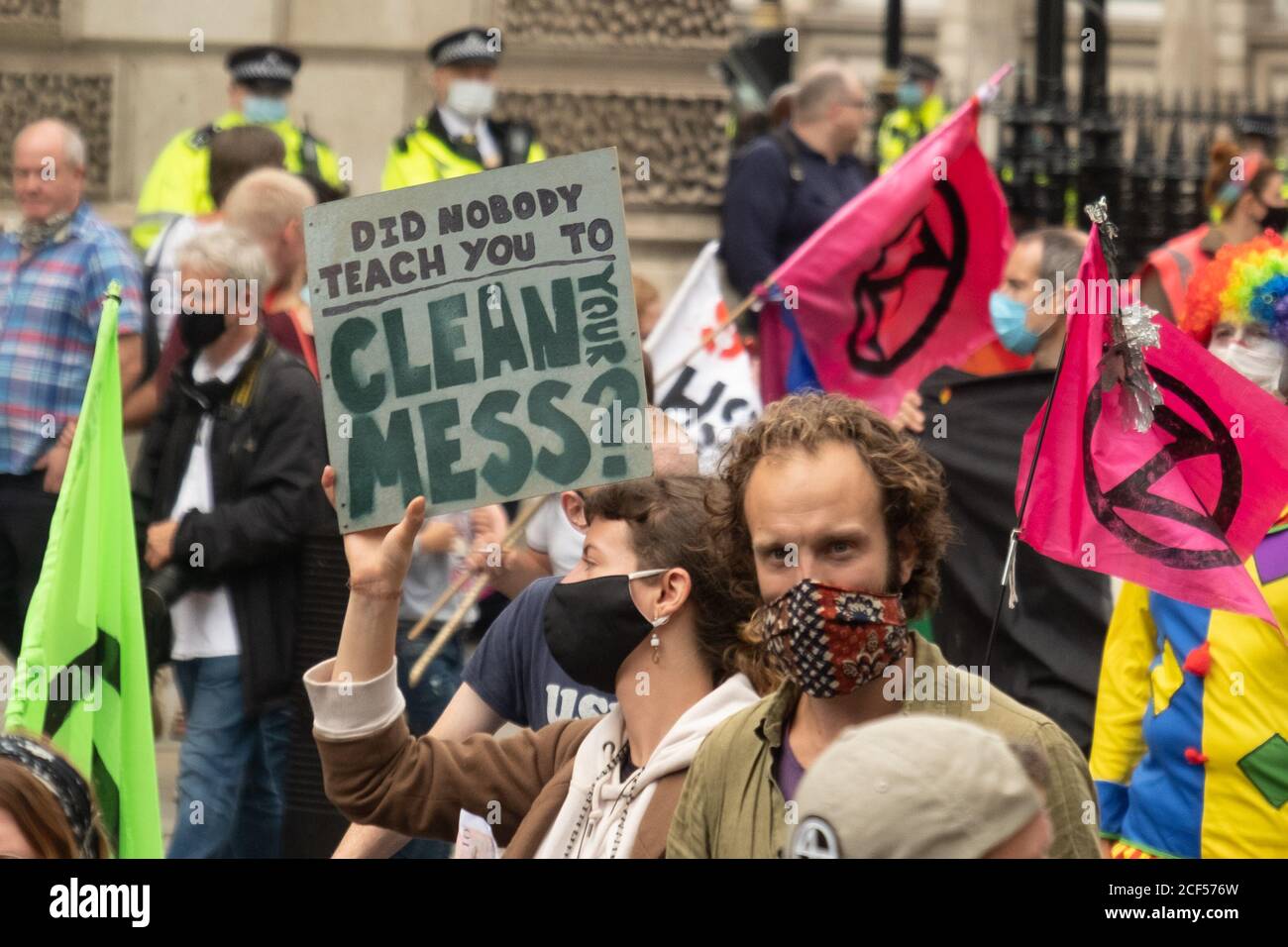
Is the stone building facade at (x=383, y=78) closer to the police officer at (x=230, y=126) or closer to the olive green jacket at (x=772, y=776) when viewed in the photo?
the police officer at (x=230, y=126)

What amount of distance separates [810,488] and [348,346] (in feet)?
2.77

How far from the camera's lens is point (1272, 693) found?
4582 millimetres

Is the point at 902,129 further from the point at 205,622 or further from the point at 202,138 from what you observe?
the point at 205,622

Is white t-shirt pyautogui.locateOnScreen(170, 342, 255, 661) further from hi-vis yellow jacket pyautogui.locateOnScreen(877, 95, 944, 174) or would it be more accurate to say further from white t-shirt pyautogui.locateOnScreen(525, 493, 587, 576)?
hi-vis yellow jacket pyautogui.locateOnScreen(877, 95, 944, 174)

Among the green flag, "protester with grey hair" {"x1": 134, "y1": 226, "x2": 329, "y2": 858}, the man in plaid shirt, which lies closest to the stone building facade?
the man in plaid shirt

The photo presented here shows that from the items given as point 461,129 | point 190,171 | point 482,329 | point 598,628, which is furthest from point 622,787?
point 190,171

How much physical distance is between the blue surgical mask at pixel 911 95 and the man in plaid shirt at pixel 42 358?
811cm

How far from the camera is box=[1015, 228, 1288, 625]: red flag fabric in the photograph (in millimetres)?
4688

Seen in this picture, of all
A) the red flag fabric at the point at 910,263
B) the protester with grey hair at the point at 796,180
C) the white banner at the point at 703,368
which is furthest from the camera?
the protester with grey hair at the point at 796,180

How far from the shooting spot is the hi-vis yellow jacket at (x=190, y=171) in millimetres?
8758

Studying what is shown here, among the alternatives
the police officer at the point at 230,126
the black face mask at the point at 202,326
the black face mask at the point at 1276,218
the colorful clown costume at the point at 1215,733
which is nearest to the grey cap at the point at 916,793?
the colorful clown costume at the point at 1215,733

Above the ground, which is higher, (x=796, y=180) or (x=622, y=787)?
(x=796, y=180)

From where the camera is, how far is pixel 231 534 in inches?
235

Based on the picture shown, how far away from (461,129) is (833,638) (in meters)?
5.87
